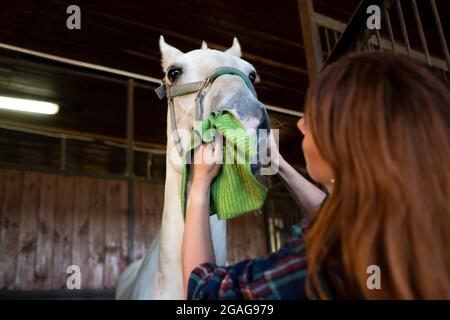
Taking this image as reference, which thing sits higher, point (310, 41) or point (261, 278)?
point (310, 41)

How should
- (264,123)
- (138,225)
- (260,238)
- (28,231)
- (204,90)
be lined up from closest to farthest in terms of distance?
(264,123), (204,90), (28,231), (138,225), (260,238)

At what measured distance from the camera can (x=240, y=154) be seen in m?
0.99

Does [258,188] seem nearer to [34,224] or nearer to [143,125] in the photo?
[34,224]

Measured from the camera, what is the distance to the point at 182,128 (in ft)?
5.27

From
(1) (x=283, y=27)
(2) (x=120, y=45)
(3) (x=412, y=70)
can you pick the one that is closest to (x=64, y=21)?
(2) (x=120, y=45)

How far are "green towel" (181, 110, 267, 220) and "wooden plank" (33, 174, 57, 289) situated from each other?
169 inches

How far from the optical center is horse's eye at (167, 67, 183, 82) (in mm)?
1679

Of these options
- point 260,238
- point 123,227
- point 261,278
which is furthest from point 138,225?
point 261,278

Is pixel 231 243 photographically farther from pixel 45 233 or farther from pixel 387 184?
pixel 387 184

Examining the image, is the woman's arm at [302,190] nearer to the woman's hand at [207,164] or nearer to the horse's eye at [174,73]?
the woman's hand at [207,164]

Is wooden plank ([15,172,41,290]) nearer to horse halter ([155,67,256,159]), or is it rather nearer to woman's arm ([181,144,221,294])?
horse halter ([155,67,256,159])

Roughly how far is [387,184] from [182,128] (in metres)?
1.11

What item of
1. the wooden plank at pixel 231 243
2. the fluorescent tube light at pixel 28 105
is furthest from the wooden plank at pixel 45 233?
the wooden plank at pixel 231 243

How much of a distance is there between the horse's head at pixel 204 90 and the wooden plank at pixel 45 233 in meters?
3.73
